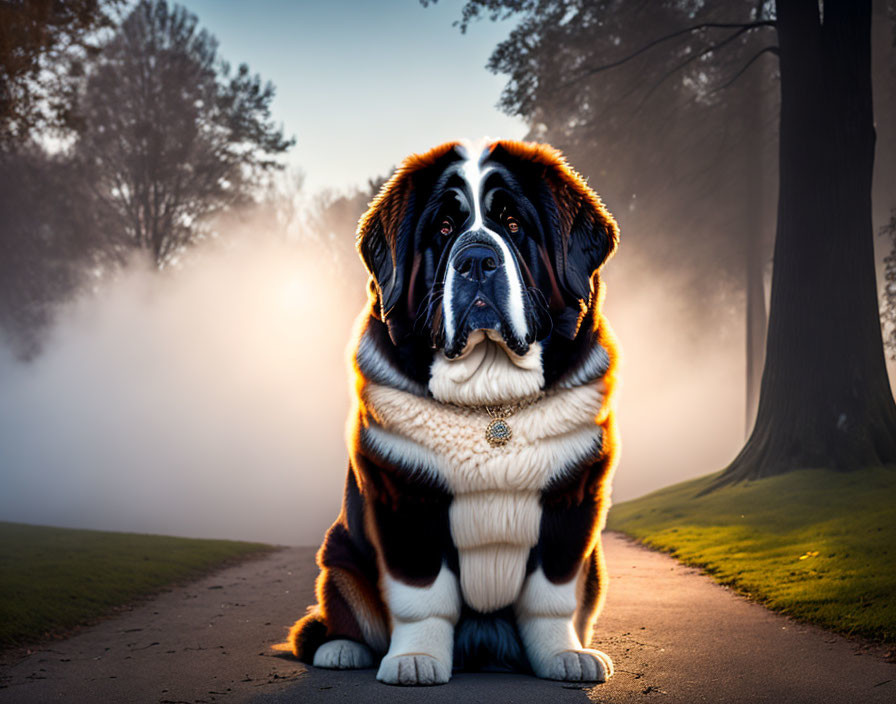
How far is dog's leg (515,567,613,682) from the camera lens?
3541mm

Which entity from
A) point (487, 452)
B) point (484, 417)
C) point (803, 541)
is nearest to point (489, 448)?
point (487, 452)

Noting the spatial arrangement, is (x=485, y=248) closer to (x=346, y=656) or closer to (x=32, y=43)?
(x=346, y=656)

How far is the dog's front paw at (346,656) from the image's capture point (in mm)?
3848

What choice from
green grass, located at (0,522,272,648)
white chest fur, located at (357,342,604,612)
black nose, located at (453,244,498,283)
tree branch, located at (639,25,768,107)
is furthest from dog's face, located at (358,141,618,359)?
tree branch, located at (639,25,768,107)

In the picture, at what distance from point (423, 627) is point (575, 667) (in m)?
0.67

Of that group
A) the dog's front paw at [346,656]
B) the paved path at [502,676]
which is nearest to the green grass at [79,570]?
the paved path at [502,676]

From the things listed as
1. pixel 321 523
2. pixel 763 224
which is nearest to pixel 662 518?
pixel 321 523

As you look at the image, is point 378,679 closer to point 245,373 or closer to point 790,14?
point 790,14

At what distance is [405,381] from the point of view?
356 cm

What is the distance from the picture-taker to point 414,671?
3.42 metres

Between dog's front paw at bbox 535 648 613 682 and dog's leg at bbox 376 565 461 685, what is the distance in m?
0.43

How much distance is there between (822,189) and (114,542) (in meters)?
10.2

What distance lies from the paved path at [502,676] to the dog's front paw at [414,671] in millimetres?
49

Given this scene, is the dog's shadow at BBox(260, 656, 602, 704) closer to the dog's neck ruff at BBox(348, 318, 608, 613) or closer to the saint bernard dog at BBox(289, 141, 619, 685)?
Result: the saint bernard dog at BBox(289, 141, 619, 685)
